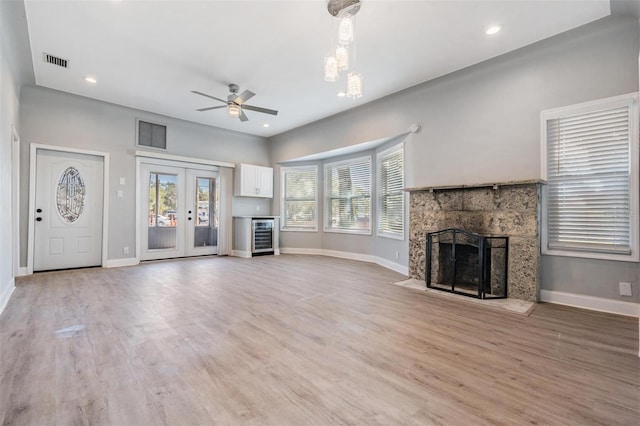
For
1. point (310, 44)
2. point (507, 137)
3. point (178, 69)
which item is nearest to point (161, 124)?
point (178, 69)

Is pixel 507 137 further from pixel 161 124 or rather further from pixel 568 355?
pixel 161 124

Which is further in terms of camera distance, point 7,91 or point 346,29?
point 7,91

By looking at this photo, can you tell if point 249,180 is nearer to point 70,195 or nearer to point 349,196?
point 349,196

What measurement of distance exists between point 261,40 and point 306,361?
352 cm

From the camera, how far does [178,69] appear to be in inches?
166

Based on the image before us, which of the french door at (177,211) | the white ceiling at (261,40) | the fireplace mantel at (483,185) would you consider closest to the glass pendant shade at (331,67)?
the white ceiling at (261,40)

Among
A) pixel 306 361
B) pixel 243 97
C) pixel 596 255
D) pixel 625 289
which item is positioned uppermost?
pixel 243 97

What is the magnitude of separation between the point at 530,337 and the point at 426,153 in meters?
2.96

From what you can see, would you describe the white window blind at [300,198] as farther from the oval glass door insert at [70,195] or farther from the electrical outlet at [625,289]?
the electrical outlet at [625,289]

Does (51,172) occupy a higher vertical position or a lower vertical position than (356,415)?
higher

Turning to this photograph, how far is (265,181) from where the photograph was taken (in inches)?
305

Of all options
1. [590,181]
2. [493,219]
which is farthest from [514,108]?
[493,219]

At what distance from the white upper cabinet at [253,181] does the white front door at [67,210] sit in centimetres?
275

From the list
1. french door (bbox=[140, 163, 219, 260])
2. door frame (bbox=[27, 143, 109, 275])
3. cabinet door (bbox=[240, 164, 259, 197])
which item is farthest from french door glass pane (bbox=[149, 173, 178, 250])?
cabinet door (bbox=[240, 164, 259, 197])
